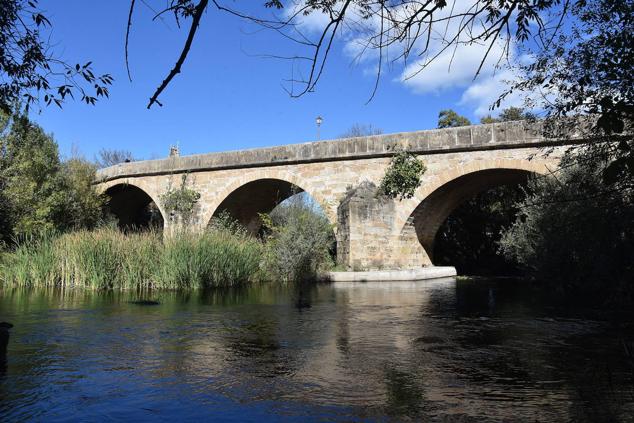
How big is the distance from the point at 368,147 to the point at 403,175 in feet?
5.25

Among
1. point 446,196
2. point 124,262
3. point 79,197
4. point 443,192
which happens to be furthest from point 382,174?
point 79,197

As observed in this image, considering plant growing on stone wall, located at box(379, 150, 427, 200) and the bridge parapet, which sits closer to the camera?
the bridge parapet

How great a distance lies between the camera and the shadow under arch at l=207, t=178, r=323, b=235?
19658 mm

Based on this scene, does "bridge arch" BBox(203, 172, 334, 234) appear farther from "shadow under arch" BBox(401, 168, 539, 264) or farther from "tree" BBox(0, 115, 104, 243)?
"tree" BBox(0, 115, 104, 243)

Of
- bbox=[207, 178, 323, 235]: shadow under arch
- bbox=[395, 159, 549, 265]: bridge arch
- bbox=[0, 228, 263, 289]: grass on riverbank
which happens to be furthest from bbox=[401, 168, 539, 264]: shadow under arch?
bbox=[0, 228, 263, 289]: grass on riverbank

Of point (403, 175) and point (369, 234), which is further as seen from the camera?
point (369, 234)

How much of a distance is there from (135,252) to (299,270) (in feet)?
14.0

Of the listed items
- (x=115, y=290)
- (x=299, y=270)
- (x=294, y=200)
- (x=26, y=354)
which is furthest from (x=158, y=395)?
(x=294, y=200)

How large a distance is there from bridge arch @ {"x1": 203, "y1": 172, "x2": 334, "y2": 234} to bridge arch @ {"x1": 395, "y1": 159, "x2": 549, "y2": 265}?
8.40 ft

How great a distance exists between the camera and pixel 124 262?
11195 millimetres

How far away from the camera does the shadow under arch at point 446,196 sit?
15031 mm

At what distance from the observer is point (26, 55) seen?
4.52 metres

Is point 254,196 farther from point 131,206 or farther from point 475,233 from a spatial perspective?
point 131,206

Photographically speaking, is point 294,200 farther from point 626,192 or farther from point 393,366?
point 393,366
